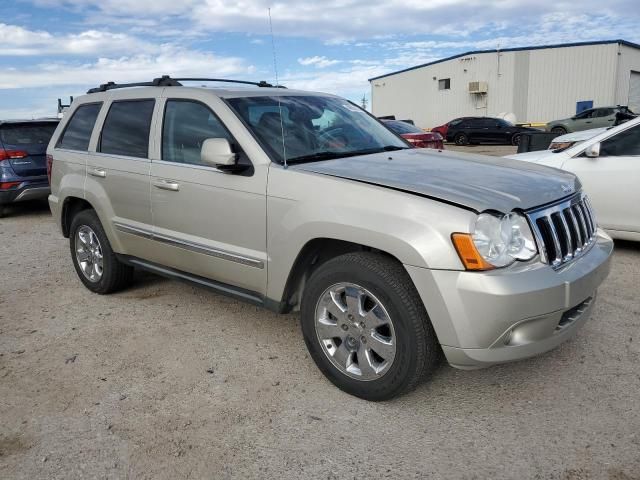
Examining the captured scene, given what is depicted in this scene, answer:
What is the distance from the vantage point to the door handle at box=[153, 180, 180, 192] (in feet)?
13.0

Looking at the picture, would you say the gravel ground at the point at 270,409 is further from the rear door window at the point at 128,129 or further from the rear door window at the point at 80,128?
the rear door window at the point at 80,128

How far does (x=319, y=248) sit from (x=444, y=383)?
1093 mm

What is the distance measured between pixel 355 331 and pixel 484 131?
24889 millimetres

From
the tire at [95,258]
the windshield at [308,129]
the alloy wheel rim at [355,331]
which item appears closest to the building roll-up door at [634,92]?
the windshield at [308,129]

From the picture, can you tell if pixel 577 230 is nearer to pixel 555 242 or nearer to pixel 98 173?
pixel 555 242

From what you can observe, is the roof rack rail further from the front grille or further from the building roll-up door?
the building roll-up door

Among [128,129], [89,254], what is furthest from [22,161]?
[128,129]

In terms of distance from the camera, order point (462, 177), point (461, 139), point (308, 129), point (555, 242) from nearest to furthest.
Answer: point (555, 242)
point (462, 177)
point (308, 129)
point (461, 139)

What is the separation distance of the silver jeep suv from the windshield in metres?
0.01

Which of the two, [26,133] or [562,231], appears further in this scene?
[26,133]

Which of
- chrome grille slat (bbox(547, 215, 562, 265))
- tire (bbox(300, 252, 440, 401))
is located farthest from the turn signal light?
chrome grille slat (bbox(547, 215, 562, 265))

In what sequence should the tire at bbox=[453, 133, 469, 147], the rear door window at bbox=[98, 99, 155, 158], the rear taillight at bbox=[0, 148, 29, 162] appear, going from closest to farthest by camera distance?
1. the rear door window at bbox=[98, 99, 155, 158]
2. the rear taillight at bbox=[0, 148, 29, 162]
3. the tire at bbox=[453, 133, 469, 147]

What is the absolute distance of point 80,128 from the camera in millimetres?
5145

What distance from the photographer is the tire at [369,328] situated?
2.84m
